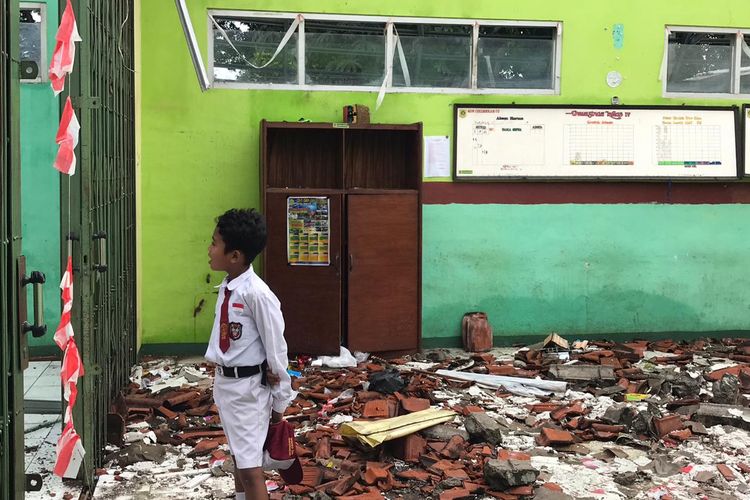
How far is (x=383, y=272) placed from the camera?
7.54 m

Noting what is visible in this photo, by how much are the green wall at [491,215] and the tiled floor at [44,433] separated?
119 cm

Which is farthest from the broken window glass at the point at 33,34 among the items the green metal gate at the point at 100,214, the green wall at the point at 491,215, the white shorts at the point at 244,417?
the white shorts at the point at 244,417

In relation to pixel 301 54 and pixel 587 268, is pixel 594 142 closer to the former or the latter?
pixel 587 268

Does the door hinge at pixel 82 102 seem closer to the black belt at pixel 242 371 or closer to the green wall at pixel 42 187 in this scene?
the black belt at pixel 242 371

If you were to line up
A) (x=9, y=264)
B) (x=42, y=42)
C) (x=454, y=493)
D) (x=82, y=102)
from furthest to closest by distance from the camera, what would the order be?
(x=42, y=42) < (x=454, y=493) < (x=82, y=102) < (x=9, y=264)

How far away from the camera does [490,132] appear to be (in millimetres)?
7984

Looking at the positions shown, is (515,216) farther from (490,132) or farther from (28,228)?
(28,228)

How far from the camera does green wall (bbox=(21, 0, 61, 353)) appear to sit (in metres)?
7.08

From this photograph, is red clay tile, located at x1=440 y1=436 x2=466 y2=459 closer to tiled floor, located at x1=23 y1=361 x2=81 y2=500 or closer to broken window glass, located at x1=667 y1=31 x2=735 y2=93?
tiled floor, located at x1=23 y1=361 x2=81 y2=500

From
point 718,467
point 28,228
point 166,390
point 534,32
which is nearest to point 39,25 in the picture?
point 28,228

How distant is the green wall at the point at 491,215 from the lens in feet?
24.9

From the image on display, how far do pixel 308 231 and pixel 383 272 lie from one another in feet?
2.69

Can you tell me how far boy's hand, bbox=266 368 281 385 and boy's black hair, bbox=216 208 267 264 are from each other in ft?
1.66

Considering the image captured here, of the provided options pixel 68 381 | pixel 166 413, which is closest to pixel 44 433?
pixel 166 413
